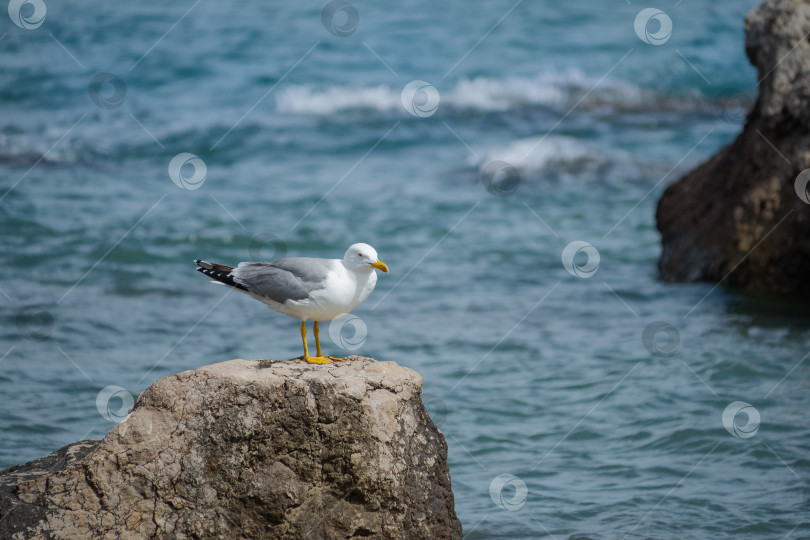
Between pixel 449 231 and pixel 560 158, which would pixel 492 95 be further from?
pixel 449 231

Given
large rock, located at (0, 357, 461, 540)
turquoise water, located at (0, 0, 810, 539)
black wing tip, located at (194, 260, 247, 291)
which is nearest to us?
large rock, located at (0, 357, 461, 540)

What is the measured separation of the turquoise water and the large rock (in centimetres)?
138

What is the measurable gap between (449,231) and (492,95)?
708cm

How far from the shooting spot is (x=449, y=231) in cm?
1052

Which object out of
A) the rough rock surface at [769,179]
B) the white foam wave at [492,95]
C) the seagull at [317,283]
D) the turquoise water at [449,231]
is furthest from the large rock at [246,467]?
the white foam wave at [492,95]

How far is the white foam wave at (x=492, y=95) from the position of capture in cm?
1625

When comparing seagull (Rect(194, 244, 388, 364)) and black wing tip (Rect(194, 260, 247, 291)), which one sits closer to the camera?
seagull (Rect(194, 244, 388, 364))

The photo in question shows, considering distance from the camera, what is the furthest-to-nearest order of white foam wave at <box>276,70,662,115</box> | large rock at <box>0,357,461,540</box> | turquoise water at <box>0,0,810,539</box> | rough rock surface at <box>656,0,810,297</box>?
white foam wave at <box>276,70,662,115</box> → rough rock surface at <box>656,0,810,297</box> → turquoise water at <box>0,0,810,539</box> → large rock at <box>0,357,461,540</box>

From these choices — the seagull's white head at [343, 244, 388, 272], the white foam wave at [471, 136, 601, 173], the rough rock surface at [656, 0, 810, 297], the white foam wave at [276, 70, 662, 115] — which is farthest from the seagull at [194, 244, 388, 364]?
the white foam wave at [276, 70, 662, 115]

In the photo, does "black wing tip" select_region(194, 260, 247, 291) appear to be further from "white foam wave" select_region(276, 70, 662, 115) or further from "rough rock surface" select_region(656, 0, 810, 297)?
"white foam wave" select_region(276, 70, 662, 115)

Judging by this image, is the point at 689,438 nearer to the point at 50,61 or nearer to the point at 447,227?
the point at 447,227

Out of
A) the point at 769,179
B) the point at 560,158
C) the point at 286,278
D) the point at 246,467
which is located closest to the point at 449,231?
the point at 560,158

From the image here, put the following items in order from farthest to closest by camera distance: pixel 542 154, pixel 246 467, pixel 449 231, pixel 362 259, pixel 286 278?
1. pixel 542 154
2. pixel 449 231
3. pixel 286 278
4. pixel 362 259
5. pixel 246 467

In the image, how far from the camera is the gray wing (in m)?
4.10
